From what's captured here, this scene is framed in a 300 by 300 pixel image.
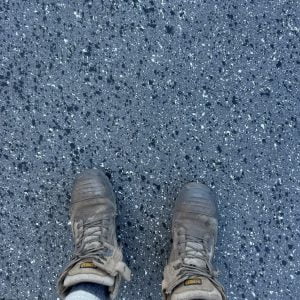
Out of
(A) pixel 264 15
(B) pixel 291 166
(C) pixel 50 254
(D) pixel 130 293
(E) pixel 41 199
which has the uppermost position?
(A) pixel 264 15

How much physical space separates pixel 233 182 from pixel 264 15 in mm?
737

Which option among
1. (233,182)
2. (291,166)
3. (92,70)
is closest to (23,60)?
(92,70)

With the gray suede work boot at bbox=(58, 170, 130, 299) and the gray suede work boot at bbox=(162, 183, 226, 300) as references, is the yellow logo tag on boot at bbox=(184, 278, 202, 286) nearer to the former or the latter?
the gray suede work boot at bbox=(162, 183, 226, 300)

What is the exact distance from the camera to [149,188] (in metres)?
1.95

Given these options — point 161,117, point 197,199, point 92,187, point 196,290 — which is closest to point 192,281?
point 196,290

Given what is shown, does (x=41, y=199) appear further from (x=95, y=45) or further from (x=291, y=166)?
(x=291, y=166)

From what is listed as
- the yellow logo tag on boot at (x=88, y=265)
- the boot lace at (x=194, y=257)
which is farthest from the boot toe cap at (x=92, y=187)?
the boot lace at (x=194, y=257)

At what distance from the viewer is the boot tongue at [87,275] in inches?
68.9

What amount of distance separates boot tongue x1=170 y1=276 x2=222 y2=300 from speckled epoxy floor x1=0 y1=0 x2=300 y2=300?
0.58 ft

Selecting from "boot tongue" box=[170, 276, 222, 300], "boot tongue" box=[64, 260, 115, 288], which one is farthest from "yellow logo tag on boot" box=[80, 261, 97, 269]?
"boot tongue" box=[170, 276, 222, 300]

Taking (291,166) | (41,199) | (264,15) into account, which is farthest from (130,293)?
(264,15)

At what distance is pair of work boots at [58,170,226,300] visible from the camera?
6.07 ft

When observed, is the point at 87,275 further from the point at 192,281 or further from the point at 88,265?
the point at 192,281

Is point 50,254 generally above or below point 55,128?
below
